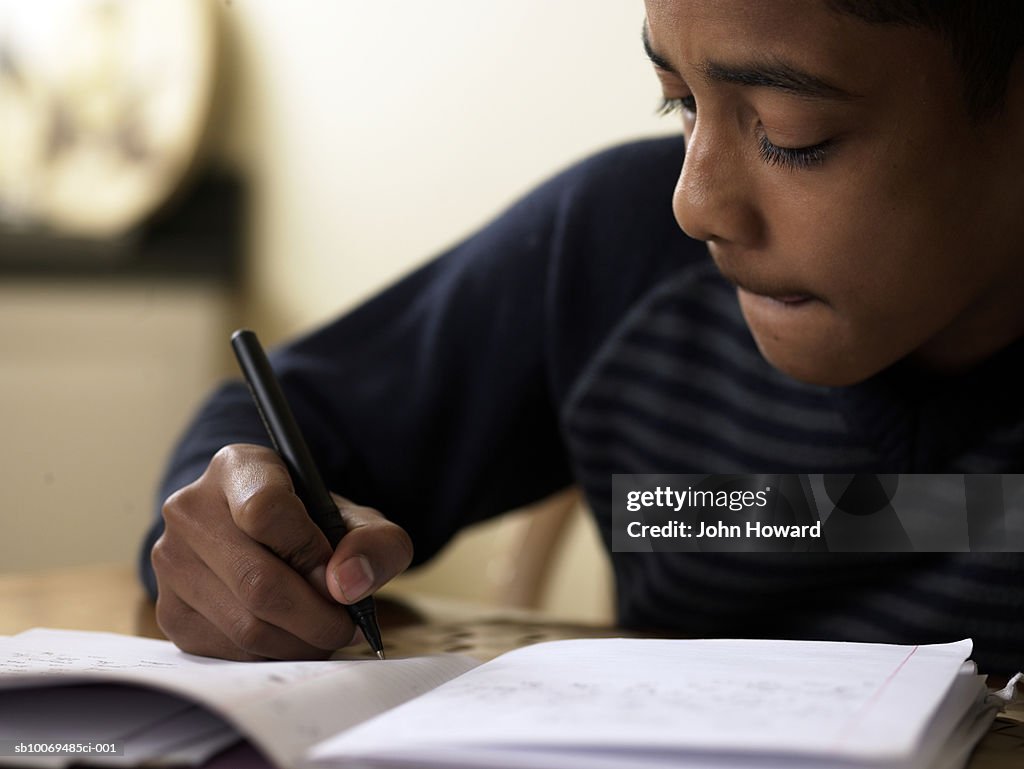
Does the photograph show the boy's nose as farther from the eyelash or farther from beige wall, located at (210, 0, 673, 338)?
beige wall, located at (210, 0, 673, 338)

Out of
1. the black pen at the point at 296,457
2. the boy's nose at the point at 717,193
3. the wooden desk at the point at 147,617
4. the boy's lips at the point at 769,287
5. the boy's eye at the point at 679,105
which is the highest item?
the boy's eye at the point at 679,105

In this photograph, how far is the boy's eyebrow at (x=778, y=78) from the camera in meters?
0.58

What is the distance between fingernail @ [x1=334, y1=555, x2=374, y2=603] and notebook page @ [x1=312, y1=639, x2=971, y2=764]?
0.08 meters

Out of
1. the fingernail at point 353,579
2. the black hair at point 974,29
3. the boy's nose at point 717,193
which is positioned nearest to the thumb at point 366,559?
the fingernail at point 353,579

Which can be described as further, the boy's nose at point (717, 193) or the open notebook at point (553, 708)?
the boy's nose at point (717, 193)

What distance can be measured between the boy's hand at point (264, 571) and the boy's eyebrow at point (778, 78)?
278 millimetres

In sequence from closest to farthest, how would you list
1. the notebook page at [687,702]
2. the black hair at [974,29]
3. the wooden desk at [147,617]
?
the notebook page at [687,702], the black hair at [974,29], the wooden desk at [147,617]

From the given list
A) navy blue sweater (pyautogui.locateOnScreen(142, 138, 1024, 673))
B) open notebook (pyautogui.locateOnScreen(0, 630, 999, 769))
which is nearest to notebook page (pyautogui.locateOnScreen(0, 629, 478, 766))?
open notebook (pyautogui.locateOnScreen(0, 630, 999, 769))

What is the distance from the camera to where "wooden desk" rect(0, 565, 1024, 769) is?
28.0 inches

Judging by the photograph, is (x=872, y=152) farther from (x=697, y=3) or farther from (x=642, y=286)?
(x=642, y=286)

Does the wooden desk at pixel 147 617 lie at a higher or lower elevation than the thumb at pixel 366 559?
lower

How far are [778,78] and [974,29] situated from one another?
0.35 ft

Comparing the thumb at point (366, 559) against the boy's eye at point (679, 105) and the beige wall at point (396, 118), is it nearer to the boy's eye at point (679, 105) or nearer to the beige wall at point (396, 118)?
the boy's eye at point (679, 105)

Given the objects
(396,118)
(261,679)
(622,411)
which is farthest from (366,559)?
(396,118)
